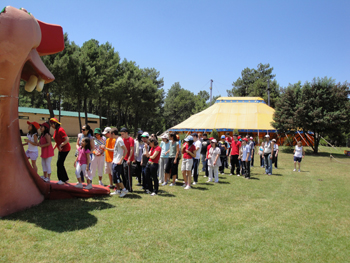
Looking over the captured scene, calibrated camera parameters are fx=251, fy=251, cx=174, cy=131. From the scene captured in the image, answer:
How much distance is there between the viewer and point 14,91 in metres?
4.91

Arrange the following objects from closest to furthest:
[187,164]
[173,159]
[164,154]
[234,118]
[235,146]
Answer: [187,164]
[164,154]
[173,159]
[235,146]
[234,118]

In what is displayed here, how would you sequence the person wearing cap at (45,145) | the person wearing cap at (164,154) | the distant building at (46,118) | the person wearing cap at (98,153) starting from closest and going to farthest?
the person wearing cap at (45,145) < the person wearing cap at (98,153) < the person wearing cap at (164,154) < the distant building at (46,118)

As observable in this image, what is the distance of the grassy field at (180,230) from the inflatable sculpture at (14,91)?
0.37 metres

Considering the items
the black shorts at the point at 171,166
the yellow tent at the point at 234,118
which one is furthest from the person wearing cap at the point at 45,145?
the yellow tent at the point at 234,118

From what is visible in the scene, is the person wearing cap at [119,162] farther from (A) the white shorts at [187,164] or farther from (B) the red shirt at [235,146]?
(B) the red shirt at [235,146]

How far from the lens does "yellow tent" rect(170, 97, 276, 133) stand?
29.2 metres

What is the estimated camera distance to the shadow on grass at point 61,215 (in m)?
4.44

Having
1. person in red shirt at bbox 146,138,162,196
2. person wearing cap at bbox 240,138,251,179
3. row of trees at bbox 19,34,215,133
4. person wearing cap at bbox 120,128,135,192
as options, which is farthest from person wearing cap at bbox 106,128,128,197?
row of trees at bbox 19,34,215,133

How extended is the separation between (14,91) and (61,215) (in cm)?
260

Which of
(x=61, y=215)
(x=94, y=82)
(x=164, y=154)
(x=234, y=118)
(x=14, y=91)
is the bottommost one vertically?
(x=61, y=215)

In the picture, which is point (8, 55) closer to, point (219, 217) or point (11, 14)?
point (11, 14)

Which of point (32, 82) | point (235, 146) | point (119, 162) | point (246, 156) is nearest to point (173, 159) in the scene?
point (119, 162)

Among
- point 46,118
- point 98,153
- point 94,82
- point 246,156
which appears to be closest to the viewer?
point 98,153

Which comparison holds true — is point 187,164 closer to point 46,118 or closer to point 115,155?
point 115,155
